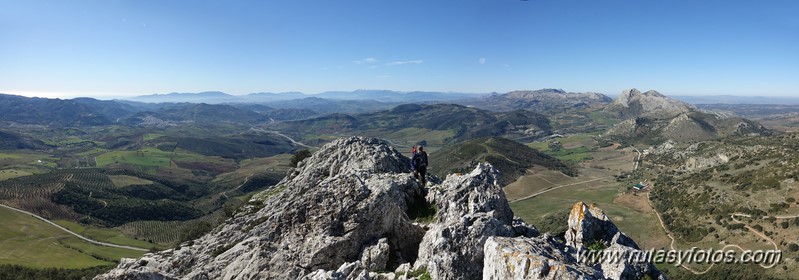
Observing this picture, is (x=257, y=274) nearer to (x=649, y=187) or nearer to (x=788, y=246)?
(x=788, y=246)

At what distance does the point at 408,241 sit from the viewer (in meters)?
28.0

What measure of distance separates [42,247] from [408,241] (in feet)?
515

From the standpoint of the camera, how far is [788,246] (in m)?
76.1

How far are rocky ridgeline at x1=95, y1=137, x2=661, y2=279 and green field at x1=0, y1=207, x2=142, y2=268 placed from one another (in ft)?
349

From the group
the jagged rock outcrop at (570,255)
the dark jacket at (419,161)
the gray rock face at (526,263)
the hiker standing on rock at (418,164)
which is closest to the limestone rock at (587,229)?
the jagged rock outcrop at (570,255)

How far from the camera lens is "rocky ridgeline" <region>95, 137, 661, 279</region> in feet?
62.1

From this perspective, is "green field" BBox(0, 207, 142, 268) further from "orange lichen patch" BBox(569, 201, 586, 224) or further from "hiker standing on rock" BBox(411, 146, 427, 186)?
"orange lichen patch" BBox(569, 201, 586, 224)

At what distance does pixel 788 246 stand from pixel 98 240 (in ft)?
662

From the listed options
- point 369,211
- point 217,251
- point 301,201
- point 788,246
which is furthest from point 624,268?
point 788,246

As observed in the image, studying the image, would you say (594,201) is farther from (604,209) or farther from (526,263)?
(526,263)

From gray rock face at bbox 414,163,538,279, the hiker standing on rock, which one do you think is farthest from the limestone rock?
the hiker standing on rock

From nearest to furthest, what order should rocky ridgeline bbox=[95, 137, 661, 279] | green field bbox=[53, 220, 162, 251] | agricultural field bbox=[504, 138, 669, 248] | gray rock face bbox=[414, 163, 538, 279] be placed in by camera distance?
rocky ridgeline bbox=[95, 137, 661, 279], gray rock face bbox=[414, 163, 538, 279], agricultural field bbox=[504, 138, 669, 248], green field bbox=[53, 220, 162, 251]

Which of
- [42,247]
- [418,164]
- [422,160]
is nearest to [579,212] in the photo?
[422,160]

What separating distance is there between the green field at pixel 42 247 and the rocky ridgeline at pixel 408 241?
106 metres
